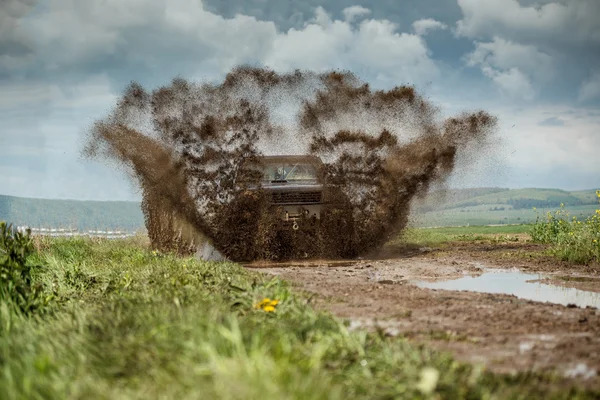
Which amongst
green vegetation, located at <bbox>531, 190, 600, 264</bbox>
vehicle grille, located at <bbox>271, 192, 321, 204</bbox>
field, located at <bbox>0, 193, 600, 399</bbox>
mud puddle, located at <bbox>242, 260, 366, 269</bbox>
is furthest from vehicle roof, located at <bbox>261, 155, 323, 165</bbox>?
field, located at <bbox>0, 193, 600, 399</bbox>

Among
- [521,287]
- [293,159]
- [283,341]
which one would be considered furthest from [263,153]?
[283,341]

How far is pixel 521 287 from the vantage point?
10.2 metres

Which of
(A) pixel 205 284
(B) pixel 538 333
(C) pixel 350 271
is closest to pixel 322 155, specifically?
(C) pixel 350 271

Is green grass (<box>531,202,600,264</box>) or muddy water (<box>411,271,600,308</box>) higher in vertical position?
green grass (<box>531,202,600,264</box>)

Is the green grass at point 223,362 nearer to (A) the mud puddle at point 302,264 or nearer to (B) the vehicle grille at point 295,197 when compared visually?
(A) the mud puddle at point 302,264

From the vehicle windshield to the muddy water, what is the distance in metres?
5.51

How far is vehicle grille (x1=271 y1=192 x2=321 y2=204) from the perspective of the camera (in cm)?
1564

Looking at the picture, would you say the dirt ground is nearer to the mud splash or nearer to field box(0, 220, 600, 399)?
field box(0, 220, 600, 399)

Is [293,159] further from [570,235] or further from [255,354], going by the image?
[255,354]

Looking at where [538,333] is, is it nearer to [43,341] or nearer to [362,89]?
[43,341]

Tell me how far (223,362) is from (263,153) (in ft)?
42.4

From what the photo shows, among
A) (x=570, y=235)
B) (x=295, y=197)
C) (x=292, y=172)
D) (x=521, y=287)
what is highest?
(x=292, y=172)

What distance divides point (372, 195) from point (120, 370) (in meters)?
13.1

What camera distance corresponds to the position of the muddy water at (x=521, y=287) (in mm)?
8981
